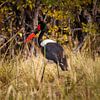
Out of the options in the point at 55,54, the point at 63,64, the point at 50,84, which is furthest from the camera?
the point at 55,54

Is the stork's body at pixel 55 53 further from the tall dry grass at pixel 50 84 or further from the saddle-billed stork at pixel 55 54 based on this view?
the tall dry grass at pixel 50 84

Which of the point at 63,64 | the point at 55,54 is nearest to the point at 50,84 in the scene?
the point at 63,64

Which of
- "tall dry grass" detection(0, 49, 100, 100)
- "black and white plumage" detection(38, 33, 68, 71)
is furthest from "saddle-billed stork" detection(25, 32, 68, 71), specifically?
"tall dry grass" detection(0, 49, 100, 100)

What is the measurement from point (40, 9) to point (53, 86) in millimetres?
8429

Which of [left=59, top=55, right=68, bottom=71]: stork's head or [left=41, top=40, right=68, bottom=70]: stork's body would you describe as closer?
[left=59, top=55, right=68, bottom=71]: stork's head

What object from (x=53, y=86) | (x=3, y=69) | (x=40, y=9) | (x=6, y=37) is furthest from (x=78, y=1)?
(x=53, y=86)

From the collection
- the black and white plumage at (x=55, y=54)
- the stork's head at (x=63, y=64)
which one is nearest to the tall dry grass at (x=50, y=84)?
the stork's head at (x=63, y=64)

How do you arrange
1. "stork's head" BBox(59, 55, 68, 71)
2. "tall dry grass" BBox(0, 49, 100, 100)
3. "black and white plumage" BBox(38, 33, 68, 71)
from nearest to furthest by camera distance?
1. "tall dry grass" BBox(0, 49, 100, 100)
2. "stork's head" BBox(59, 55, 68, 71)
3. "black and white plumage" BBox(38, 33, 68, 71)

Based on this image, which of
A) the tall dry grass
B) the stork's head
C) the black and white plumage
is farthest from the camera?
the black and white plumage

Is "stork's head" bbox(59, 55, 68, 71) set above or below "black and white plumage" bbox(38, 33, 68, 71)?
below

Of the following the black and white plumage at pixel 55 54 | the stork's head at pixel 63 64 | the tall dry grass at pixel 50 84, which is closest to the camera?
the tall dry grass at pixel 50 84

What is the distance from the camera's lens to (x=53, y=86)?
5477 mm

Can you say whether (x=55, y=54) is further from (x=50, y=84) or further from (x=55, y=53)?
(x=50, y=84)

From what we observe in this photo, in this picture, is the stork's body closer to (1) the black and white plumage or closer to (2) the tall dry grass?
(1) the black and white plumage
